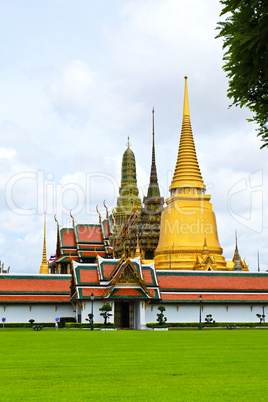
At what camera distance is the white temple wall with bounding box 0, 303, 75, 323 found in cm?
4116

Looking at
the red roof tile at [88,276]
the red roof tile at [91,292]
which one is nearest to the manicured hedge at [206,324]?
the red roof tile at [91,292]

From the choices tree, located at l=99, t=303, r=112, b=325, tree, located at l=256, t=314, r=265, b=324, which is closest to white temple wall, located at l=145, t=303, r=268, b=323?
tree, located at l=256, t=314, r=265, b=324

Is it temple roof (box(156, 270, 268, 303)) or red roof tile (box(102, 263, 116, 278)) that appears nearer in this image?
red roof tile (box(102, 263, 116, 278))

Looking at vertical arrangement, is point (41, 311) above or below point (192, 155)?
below

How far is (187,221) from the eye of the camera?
188ft

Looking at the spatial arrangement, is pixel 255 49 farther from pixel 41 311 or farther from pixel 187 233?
pixel 187 233

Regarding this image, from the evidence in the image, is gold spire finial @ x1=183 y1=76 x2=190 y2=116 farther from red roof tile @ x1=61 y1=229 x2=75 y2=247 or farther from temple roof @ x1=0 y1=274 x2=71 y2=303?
temple roof @ x1=0 y1=274 x2=71 y2=303

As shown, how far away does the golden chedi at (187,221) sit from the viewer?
181 feet

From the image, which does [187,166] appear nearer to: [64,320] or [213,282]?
[213,282]

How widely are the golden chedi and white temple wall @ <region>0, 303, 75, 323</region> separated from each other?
1471 cm

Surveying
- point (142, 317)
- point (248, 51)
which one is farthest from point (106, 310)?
point (248, 51)
